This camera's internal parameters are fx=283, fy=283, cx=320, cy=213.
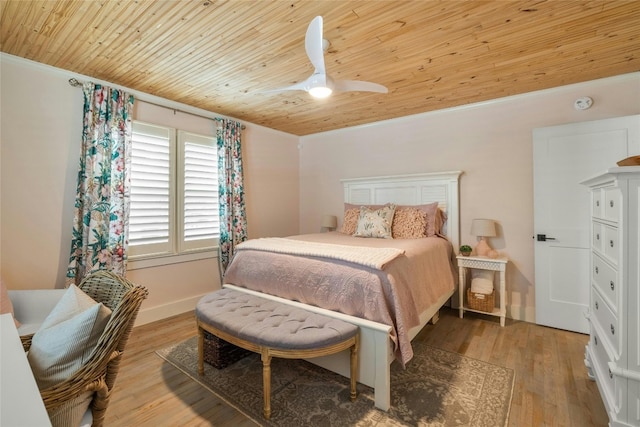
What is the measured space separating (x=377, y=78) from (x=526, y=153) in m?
1.87

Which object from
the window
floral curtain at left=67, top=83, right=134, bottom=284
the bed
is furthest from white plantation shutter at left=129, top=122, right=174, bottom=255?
the bed

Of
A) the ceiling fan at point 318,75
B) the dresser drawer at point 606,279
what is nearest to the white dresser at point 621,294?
the dresser drawer at point 606,279

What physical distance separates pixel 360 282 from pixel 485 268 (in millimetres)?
1897

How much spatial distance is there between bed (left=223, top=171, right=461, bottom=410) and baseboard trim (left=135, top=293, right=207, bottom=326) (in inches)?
39.6

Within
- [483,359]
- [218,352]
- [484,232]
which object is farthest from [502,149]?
[218,352]

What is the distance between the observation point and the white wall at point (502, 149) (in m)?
2.83

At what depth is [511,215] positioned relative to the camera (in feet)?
10.5

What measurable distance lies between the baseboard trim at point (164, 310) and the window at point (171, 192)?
1.97ft

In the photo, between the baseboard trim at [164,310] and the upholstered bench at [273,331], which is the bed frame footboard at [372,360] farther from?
the baseboard trim at [164,310]

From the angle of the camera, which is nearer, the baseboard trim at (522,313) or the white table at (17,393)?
the white table at (17,393)

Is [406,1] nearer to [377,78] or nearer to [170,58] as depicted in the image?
[377,78]

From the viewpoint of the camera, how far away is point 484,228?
Answer: 3.12m

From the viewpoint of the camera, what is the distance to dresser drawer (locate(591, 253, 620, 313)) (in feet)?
4.71

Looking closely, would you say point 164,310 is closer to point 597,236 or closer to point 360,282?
point 360,282
